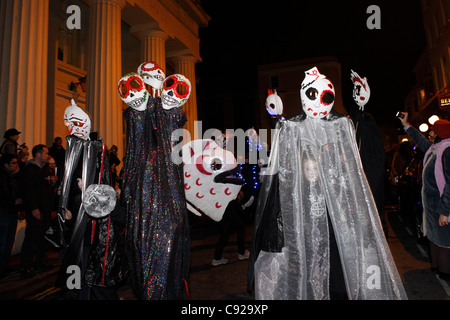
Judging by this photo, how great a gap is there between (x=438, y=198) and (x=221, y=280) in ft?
9.85

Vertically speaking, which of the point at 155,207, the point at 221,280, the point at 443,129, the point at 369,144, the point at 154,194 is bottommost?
the point at 221,280

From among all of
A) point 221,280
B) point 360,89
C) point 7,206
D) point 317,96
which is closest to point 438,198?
point 360,89

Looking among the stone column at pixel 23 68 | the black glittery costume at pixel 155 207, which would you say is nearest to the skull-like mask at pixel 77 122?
the black glittery costume at pixel 155 207

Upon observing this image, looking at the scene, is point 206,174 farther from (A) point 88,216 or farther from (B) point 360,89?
(B) point 360,89

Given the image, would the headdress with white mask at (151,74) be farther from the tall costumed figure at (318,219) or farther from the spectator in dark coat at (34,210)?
the spectator in dark coat at (34,210)

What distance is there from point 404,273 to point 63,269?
4.31 meters

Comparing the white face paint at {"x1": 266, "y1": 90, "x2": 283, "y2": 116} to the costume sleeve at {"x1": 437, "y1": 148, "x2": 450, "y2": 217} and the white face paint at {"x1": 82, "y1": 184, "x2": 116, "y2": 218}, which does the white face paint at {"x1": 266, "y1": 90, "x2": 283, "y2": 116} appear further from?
the costume sleeve at {"x1": 437, "y1": 148, "x2": 450, "y2": 217}

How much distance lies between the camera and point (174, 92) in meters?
2.79

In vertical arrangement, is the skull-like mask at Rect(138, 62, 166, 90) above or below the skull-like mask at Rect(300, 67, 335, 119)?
above

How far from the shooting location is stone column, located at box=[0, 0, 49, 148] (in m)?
6.27

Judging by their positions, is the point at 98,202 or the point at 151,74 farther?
the point at 151,74

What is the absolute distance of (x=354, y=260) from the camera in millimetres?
2412

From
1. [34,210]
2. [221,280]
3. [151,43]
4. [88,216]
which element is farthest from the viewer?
[151,43]

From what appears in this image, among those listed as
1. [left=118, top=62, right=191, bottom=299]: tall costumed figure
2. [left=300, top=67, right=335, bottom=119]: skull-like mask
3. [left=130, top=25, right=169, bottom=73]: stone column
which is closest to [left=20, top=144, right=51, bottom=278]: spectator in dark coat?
[left=118, top=62, right=191, bottom=299]: tall costumed figure
